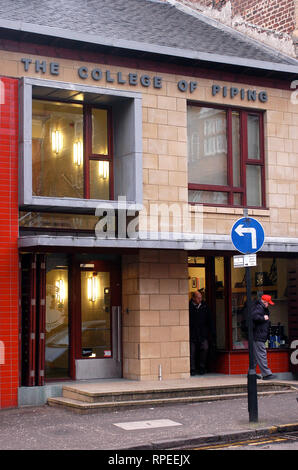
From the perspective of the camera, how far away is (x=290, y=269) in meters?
17.2

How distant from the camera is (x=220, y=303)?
56.0ft

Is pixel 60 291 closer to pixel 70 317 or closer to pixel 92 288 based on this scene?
pixel 70 317

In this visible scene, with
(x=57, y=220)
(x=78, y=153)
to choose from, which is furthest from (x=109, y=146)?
(x=57, y=220)

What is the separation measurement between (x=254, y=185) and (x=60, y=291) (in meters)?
5.09

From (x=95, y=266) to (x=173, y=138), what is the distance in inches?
125

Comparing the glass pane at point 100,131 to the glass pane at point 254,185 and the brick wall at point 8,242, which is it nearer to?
the brick wall at point 8,242

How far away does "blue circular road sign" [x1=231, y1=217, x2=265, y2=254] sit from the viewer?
11875 millimetres

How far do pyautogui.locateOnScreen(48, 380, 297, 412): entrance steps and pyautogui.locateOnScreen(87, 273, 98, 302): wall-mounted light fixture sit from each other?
2005mm

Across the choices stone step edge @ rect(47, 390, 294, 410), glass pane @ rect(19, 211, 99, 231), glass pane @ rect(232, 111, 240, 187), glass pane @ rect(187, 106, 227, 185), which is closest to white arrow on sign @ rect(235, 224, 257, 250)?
stone step edge @ rect(47, 390, 294, 410)

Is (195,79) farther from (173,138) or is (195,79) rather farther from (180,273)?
(180,273)

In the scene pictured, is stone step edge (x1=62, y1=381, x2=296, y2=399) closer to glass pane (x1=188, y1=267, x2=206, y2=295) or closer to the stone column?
the stone column

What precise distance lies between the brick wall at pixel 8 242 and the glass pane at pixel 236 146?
16.9 ft

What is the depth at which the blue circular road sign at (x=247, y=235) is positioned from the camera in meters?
11.9

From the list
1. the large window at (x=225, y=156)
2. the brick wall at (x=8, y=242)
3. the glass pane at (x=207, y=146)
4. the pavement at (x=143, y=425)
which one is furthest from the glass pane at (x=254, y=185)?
the brick wall at (x=8, y=242)
